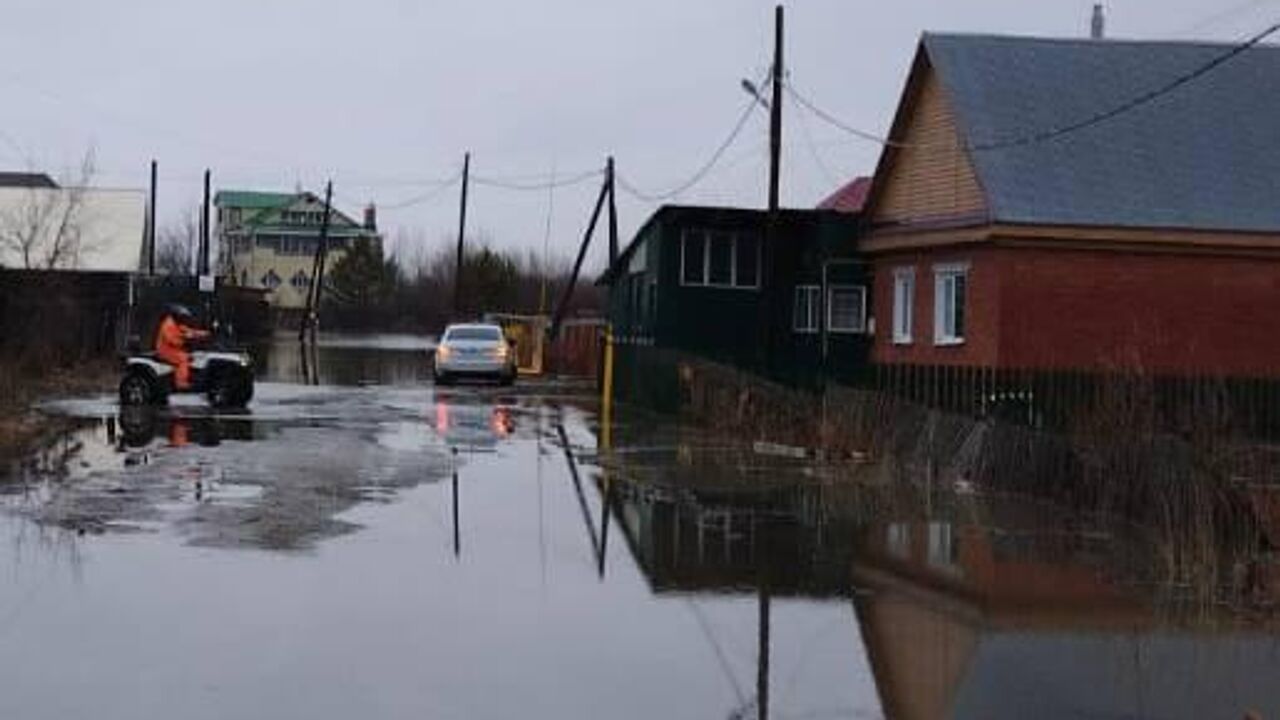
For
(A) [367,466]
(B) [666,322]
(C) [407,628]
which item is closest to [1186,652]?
(C) [407,628]

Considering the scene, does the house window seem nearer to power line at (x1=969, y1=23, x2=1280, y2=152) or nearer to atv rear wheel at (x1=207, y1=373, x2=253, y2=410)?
power line at (x1=969, y1=23, x2=1280, y2=152)

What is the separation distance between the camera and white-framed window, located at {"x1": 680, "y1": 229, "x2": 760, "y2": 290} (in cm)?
3741

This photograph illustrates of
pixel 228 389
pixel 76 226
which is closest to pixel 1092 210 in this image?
pixel 228 389

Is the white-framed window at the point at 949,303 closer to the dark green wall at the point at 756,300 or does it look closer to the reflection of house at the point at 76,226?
the dark green wall at the point at 756,300

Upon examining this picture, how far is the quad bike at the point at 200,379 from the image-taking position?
26.9m

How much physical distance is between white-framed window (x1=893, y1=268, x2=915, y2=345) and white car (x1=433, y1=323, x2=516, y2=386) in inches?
421

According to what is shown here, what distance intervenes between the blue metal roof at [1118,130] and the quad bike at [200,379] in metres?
13.0

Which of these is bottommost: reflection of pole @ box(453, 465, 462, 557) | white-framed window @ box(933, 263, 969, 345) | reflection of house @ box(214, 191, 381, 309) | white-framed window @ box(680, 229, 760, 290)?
reflection of pole @ box(453, 465, 462, 557)

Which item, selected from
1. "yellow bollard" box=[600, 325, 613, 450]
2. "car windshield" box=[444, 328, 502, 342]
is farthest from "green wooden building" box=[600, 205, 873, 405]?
"car windshield" box=[444, 328, 502, 342]

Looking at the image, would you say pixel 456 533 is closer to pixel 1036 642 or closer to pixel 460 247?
pixel 1036 642

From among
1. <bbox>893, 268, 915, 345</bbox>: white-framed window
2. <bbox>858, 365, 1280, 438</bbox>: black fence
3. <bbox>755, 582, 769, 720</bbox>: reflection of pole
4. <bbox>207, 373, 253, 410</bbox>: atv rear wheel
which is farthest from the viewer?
<bbox>893, 268, 915, 345</bbox>: white-framed window

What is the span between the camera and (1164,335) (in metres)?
29.5

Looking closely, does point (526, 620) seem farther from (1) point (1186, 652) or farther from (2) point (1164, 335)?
(2) point (1164, 335)

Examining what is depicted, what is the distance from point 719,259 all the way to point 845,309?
9.97 feet
